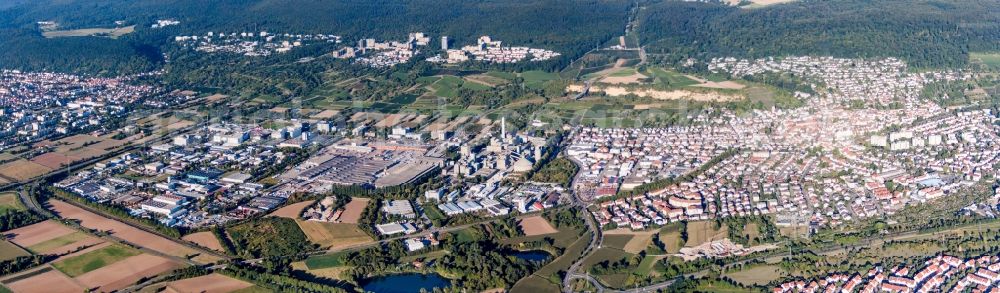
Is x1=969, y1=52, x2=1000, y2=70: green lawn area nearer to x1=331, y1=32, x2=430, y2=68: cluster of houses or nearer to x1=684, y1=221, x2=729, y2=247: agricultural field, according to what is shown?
x1=684, y1=221, x2=729, y2=247: agricultural field

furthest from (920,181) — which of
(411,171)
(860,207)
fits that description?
(411,171)

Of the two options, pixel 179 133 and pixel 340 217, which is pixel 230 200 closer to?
pixel 340 217

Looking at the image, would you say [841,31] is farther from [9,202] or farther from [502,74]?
[9,202]

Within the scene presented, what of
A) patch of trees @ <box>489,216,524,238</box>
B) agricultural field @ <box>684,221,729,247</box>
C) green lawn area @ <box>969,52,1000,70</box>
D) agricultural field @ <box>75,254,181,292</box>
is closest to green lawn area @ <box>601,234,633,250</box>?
agricultural field @ <box>684,221,729,247</box>

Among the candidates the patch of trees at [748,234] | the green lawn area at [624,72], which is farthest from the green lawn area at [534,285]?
the green lawn area at [624,72]

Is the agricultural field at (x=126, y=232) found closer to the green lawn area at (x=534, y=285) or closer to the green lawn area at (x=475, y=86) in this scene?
the green lawn area at (x=534, y=285)

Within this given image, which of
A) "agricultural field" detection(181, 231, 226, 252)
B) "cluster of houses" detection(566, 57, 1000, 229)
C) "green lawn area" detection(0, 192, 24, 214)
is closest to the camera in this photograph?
"agricultural field" detection(181, 231, 226, 252)
